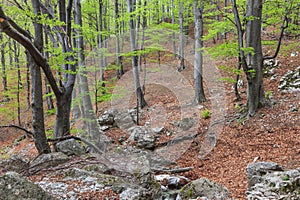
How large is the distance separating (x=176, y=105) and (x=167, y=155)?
4168 millimetres

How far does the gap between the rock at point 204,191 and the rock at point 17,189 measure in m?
2.09

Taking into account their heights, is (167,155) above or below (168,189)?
below

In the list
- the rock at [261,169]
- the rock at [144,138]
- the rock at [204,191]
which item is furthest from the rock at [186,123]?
the rock at [204,191]

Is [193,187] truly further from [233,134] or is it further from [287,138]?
[233,134]

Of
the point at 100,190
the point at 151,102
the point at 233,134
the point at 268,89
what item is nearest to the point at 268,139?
the point at 233,134

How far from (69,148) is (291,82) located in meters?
7.67

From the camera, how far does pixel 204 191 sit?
3414 mm

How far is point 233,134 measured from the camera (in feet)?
22.1

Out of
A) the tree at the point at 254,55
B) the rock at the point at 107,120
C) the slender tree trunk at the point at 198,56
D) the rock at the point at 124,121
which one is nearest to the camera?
the tree at the point at 254,55

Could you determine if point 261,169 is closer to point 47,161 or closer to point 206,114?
point 47,161

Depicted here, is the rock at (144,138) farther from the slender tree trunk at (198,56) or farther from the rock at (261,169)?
the rock at (261,169)

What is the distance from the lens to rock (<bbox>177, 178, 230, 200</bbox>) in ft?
10.9

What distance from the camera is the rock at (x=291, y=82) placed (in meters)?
7.63

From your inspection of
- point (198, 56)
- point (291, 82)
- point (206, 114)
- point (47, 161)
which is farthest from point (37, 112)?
point (291, 82)
